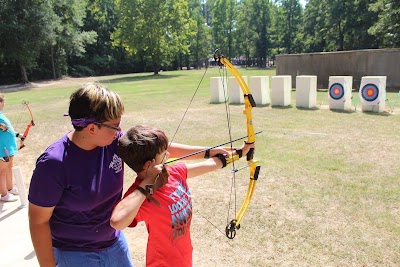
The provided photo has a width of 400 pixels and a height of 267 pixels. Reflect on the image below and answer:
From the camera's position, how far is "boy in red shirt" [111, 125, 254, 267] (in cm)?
142

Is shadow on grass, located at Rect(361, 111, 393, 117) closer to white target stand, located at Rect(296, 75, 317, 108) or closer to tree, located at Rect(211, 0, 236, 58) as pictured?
white target stand, located at Rect(296, 75, 317, 108)

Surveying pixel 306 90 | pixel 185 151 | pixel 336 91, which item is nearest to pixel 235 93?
pixel 306 90

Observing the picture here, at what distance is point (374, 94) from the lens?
9.92 m

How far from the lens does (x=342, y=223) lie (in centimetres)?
363

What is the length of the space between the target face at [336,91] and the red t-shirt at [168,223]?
975 centimetres

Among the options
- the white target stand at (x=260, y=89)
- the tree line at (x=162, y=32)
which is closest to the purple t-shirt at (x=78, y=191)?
the white target stand at (x=260, y=89)

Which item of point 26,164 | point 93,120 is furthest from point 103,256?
point 26,164

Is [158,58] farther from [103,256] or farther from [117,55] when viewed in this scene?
[103,256]

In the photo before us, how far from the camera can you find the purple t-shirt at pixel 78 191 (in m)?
1.38

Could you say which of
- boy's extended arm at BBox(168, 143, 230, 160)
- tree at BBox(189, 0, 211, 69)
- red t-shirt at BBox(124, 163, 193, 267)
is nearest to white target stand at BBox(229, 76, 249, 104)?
boy's extended arm at BBox(168, 143, 230, 160)

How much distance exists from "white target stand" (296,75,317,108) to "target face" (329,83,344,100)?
0.63 m

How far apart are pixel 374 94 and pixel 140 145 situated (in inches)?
392

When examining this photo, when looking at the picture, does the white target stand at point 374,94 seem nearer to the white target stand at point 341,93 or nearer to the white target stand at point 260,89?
the white target stand at point 341,93

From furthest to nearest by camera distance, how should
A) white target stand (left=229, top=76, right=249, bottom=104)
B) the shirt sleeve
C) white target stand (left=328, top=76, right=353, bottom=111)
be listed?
1. white target stand (left=229, top=76, right=249, bottom=104)
2. white target stand (left=328, top=76, right=353, bottom=111)
3. the shirt sleeve
